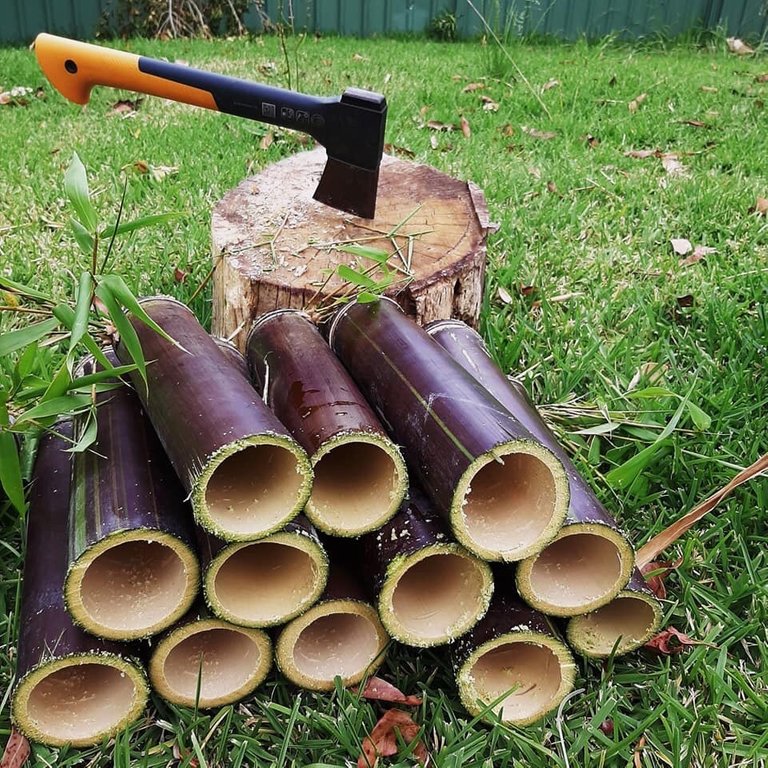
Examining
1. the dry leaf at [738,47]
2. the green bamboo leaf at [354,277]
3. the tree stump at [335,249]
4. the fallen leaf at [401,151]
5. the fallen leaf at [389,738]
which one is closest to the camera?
the fallen leaf at [389,738]

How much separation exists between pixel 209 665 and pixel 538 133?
3702 mm

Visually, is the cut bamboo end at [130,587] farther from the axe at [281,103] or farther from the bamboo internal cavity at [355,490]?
the axe at [281,103]

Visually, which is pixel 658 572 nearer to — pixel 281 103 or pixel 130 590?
pixel 130 590

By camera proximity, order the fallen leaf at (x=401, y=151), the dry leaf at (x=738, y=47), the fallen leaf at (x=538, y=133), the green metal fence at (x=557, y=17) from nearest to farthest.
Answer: the fallen leaf at (x=401, y=151) → the fallen leaf at (x=538, y=133) → the dry leaf at (x=738, y=47) → the green metal fence at (x=557, y=17)

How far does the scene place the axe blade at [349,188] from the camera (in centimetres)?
210

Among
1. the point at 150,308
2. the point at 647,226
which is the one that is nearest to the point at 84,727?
the point at 150,308

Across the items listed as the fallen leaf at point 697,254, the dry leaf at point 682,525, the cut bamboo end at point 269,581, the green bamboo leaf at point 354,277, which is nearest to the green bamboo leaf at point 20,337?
the cut bamboo end at point 269,581

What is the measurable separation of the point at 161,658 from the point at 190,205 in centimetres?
231

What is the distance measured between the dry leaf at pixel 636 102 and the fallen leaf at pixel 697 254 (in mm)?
2038

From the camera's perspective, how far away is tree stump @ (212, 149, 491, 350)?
192cm

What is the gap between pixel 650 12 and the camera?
7.88 metres

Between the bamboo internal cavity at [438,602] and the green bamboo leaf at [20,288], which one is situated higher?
the green bamboo leaf at [20,288]

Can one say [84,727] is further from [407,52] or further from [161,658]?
[407,52]

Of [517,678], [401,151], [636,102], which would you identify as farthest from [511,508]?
[636,102]
